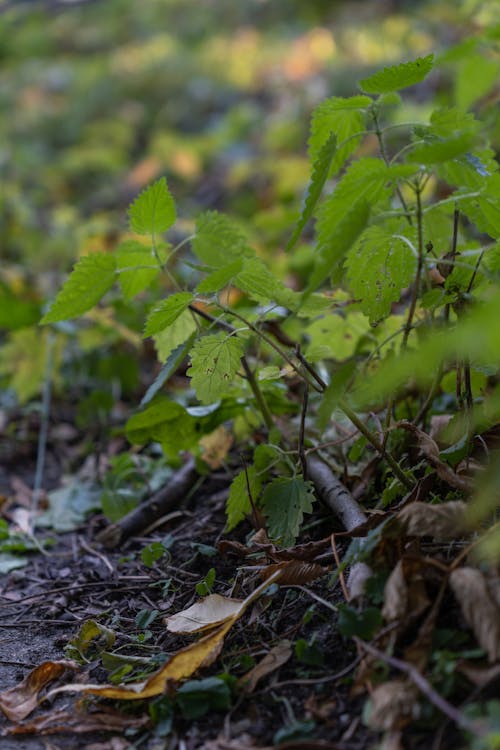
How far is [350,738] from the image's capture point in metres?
0.99

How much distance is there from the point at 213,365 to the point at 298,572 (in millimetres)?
405

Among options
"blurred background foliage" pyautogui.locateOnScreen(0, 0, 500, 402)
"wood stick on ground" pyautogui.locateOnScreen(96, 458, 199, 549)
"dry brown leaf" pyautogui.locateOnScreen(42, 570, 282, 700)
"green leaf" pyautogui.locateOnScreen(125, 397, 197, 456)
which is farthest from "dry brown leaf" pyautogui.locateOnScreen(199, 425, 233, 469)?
"blurred background foliage" pyautogui.locateOnScreen(0, 0, 500, 402)

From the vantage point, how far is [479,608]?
3.21ft

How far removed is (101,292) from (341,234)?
615 millimetres

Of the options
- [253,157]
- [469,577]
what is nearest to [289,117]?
[253,157]

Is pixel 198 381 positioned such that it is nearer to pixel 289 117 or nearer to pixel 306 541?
pixel 306 541

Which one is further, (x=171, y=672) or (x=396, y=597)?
(x=171, y=672)

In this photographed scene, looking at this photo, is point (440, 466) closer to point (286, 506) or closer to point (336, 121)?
point (286, 506)

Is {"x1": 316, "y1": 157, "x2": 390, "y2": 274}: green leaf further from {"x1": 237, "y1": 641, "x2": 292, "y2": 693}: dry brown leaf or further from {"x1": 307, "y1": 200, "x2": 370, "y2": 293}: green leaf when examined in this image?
{"x1": 237, "y1": 641, "x2": 292, "y2": 693}: dry brown leaf

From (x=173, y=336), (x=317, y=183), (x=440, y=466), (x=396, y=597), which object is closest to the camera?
(x=396, y=597)

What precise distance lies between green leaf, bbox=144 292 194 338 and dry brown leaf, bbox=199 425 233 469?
63 centimetres

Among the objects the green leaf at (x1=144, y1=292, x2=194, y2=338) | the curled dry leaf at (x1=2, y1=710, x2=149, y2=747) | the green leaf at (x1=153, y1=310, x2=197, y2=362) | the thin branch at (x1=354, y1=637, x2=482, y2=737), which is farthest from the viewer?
the green leaf at (x1=153, y1=310, x2=197, y2=362)

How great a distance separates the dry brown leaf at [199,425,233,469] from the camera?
1939 mm

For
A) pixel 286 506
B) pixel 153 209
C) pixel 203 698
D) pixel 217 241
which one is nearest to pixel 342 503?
pixel 286 506
